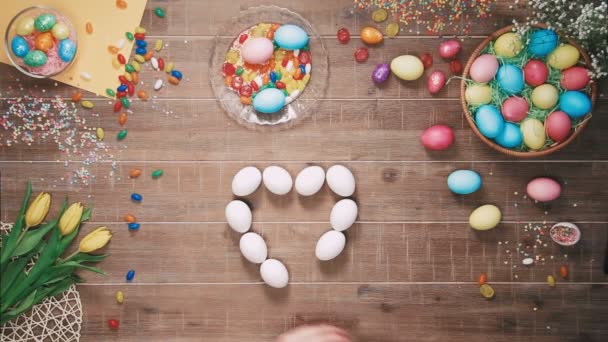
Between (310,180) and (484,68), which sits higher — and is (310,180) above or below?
below

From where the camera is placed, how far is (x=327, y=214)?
179 cm

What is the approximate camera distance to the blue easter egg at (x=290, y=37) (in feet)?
5.53

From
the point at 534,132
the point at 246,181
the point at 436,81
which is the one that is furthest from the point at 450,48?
the point at 246,181

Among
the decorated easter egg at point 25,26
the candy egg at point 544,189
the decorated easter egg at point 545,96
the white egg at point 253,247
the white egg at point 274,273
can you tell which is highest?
the decorated easter egg at point 25,26

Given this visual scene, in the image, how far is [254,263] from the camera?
1.80 meters

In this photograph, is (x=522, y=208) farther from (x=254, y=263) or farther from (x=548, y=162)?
(x=254, y=263)

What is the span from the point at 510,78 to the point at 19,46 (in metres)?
1.34

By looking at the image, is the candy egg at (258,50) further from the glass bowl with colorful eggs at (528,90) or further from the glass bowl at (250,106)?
the glass bowl with colorful eggs at (528,90)

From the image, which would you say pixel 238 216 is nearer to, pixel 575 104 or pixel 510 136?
pixel 510 136

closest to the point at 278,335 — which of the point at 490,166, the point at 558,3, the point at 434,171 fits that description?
the point at 434,171

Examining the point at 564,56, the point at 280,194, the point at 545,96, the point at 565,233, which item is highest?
the point at 564,56

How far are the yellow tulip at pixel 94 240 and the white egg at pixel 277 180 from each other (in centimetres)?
49

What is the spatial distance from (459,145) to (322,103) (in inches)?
16.1

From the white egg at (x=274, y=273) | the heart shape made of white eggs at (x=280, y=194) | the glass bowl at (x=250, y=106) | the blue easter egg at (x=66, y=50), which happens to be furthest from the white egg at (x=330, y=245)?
the blue easter egg at (x=66, y=50)
